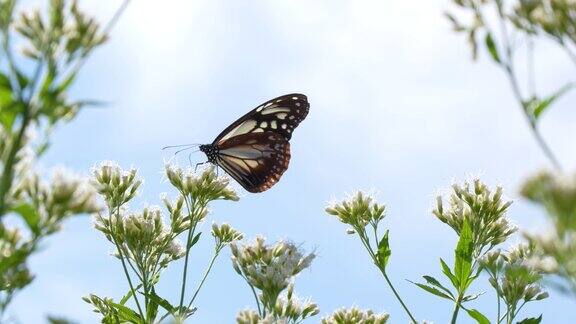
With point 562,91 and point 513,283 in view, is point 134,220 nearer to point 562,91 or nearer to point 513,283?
point 513,283

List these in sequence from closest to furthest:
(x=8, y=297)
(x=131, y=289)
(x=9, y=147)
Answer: (x=9, y=147), (x=8, y=297), (x=131, y=289)

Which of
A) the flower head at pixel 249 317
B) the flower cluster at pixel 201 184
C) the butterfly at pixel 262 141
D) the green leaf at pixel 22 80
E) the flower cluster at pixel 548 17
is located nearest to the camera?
the green leaf at pixel 22 80

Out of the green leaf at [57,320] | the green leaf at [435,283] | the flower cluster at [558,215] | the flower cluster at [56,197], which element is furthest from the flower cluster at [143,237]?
the flower cluster at [558,215]

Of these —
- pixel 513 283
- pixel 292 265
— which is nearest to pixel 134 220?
pixel 292 265

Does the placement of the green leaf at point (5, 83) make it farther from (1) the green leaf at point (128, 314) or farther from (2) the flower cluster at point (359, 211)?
(2) the flower cluster at point (359, 211)

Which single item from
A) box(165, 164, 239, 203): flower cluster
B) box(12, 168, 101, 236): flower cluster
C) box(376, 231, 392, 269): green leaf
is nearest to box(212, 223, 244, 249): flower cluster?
box(165, 164, 239, 203): flower cluster

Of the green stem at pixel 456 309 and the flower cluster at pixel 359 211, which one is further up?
the flower cluster at pixel 359 211
